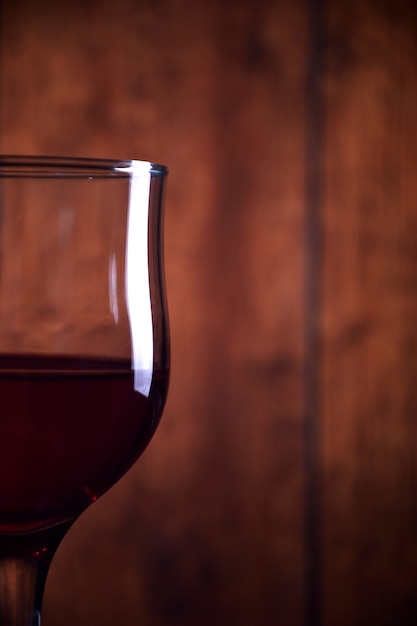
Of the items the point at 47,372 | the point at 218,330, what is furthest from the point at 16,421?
the point at 218,330

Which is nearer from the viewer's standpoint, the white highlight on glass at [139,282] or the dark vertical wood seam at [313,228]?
the white highlight on glass at [139,282]

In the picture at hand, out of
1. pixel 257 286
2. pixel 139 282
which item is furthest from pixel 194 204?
pixel 139 282

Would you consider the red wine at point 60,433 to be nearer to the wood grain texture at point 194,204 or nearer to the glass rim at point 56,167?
the glass rim at point 56,167

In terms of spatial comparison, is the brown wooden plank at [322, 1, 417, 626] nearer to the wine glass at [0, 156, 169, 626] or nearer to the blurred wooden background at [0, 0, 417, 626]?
the blurred wooden background at [0, 0, 417, 626]

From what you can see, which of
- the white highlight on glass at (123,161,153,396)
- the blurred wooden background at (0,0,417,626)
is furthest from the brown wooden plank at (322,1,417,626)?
the white highlight on glass at (123,161,153,396)

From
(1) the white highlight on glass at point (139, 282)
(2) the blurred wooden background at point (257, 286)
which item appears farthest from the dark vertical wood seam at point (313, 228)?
(1) the white highlight on glass at point (139, 282)

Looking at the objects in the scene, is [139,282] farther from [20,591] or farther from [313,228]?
[313,228]

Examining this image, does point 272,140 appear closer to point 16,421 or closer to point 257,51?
point 257,51
